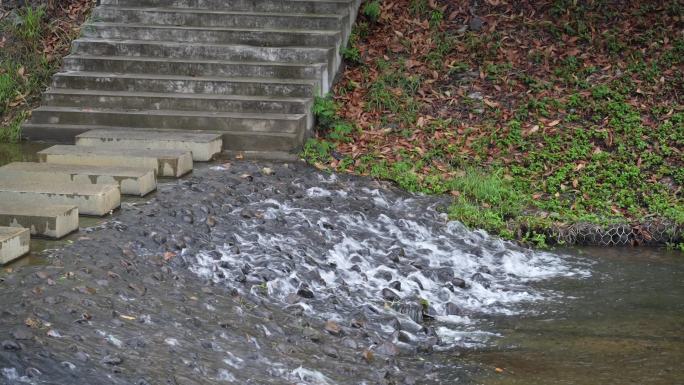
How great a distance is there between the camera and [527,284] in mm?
8281

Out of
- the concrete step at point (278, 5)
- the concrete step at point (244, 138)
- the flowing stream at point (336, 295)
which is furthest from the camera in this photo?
the concrete step at point (278, 5)

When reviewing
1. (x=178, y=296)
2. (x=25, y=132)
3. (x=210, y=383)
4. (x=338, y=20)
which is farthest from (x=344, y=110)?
(x=210, y=383)

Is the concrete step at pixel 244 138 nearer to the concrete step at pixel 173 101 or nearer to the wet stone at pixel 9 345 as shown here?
the concrete step at pixel 173 101

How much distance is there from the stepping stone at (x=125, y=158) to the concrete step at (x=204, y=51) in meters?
2.27

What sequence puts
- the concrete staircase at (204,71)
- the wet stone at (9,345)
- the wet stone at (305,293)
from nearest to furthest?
the wet stone at (9,345) → the wet stone at (305,293) → the concrete staircase at (204,71)

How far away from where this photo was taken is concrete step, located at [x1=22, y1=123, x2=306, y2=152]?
34.3 ft

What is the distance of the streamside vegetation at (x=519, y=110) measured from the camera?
9805 mm

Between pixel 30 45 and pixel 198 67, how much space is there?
261cm

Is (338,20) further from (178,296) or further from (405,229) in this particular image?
(178,296)

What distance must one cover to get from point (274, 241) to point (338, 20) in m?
4.65

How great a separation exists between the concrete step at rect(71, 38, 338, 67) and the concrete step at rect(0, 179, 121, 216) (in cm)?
Answer: 377

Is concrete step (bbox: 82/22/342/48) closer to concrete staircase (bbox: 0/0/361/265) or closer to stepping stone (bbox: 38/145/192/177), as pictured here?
concrete staircase (bbox: 0/0/361/265)

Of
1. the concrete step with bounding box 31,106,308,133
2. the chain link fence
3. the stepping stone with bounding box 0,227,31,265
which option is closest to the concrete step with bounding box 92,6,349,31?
the concrete step with bounding box 31,106,308,133

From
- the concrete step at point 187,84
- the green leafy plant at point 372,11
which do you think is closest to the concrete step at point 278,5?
the green leafy plant at point 372,11
